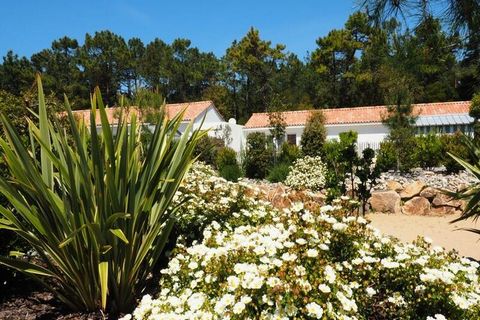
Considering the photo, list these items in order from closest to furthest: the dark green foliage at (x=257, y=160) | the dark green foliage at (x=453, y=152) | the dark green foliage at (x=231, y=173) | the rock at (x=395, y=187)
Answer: the rock at (x=395, y=187) < the dark green foliage at (x=453, y=152) < the dark green foliage at (x=231, y=173) < the dark green foliage at (x=257, y=160)

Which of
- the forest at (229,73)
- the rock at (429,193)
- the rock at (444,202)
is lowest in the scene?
the rock at (444,202)

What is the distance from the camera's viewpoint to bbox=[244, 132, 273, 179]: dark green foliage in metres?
15.9

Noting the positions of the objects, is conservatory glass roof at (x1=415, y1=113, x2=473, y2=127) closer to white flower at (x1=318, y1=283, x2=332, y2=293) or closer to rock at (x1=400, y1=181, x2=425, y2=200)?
rock at (x1=400, y1=181, x2=425, y2=200)

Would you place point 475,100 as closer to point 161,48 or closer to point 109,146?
point 109,146

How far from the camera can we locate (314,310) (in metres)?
2.02

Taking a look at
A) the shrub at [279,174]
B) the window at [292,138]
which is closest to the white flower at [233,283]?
the shrub at [279,174]

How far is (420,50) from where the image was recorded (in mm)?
4211

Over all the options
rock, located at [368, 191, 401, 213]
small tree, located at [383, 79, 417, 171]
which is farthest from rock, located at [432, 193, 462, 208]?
small tree, located at [383, 79, 417, 171]

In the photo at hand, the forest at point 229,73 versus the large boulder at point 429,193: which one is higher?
the forest at point 229,73

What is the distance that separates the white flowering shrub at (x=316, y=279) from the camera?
212 centimetres

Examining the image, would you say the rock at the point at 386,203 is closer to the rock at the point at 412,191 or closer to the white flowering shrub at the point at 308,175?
the rock at the point at 412,191

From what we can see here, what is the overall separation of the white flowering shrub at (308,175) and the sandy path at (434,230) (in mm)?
3350

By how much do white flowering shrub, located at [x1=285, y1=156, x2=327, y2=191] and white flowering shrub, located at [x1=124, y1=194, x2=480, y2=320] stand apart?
942 centimetres

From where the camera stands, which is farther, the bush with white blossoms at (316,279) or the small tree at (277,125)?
the small tree at (277,125)
